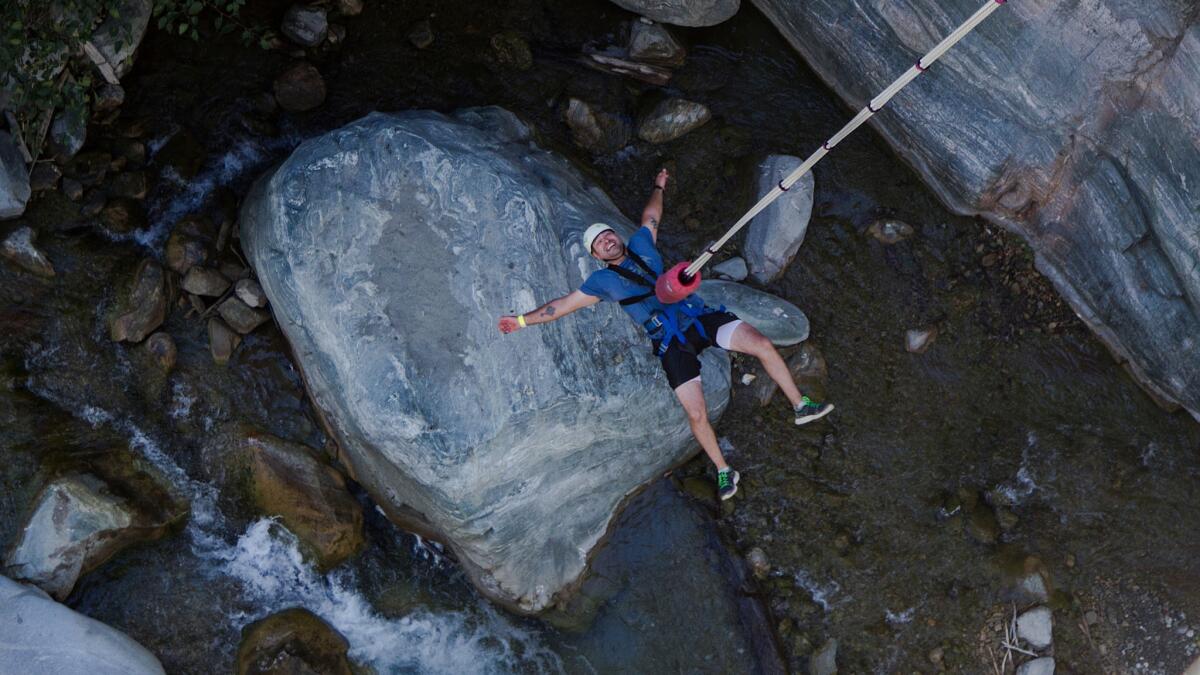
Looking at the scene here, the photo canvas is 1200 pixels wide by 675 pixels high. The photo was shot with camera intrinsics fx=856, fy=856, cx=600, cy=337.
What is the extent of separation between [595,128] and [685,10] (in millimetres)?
1563

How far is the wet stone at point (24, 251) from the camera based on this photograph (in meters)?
8.53

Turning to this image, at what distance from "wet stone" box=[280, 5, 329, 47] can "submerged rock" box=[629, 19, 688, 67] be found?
11.0 ft

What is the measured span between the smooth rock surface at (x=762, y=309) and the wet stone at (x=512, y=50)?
3190mm

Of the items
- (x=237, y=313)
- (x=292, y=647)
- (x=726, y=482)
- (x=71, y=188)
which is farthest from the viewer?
(x=237, y=313)

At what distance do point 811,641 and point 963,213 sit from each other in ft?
15.9

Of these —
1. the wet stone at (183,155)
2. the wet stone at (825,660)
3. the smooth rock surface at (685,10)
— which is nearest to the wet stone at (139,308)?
the wet stone at (183,155)

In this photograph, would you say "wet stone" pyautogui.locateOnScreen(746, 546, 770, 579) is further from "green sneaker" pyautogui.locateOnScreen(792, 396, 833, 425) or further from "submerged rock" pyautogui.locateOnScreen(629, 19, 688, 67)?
"submerged rock" pyautogui.locateOnScreen(629, 19, 688, 67)

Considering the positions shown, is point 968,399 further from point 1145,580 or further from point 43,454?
point 43,454

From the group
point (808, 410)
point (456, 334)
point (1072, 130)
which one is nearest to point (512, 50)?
point (456, 334)

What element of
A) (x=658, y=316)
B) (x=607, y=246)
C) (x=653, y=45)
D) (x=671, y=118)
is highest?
(x=653, y=45)

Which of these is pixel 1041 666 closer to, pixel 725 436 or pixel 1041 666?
pixel 1041 666

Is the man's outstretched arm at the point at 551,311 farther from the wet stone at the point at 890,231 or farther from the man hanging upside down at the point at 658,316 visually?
the wet stone at the point at 890,231

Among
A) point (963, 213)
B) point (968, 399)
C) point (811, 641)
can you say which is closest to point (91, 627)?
point (811, 641)

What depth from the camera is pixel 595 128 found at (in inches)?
372
